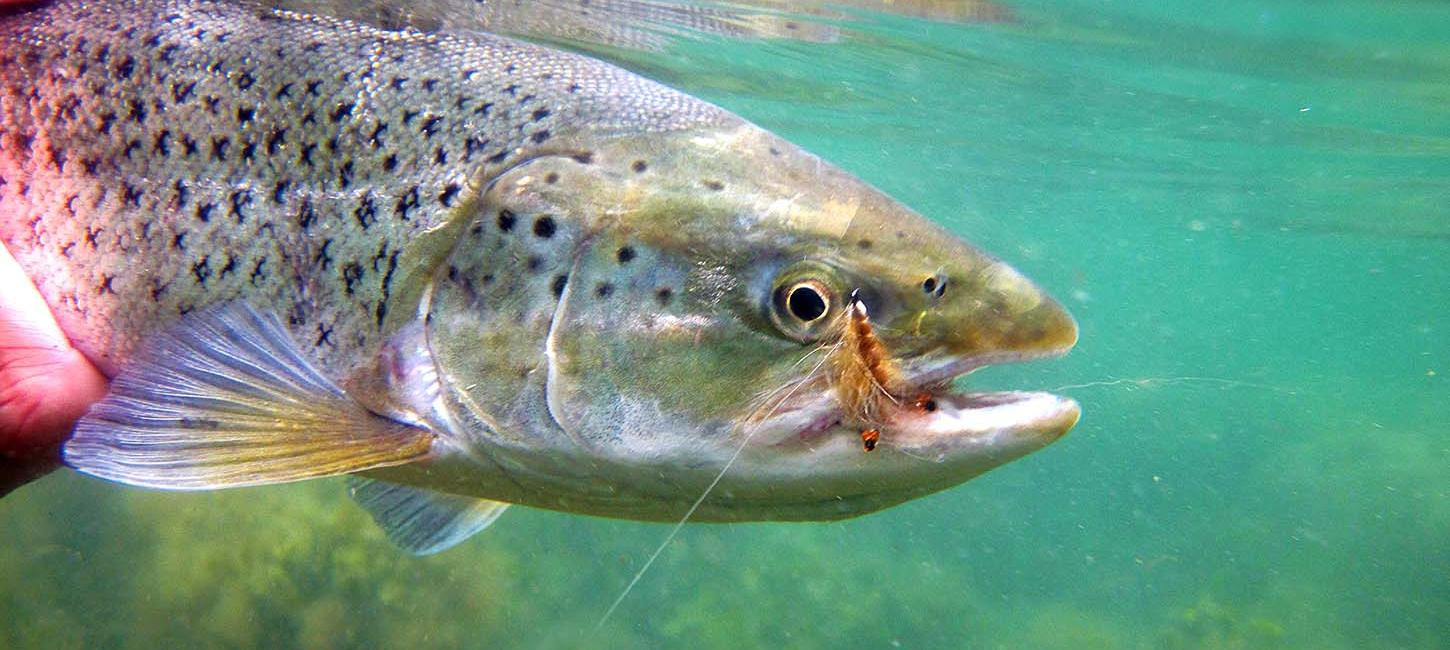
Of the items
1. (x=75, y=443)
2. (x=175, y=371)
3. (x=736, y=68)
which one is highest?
(x=175, y=371)

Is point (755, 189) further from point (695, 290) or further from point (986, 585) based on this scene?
point (986, 585)

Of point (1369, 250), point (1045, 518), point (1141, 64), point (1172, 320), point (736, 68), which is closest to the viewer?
point (1141, 64)

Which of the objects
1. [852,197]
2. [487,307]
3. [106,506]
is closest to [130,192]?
[487,307]

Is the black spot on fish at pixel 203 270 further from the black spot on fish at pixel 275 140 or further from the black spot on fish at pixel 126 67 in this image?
the black spot on fish at pixel 126 67

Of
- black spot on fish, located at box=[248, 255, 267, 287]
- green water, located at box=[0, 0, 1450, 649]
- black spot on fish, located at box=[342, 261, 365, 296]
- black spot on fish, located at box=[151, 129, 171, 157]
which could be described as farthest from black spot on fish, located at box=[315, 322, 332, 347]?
green water, located at box=[0, 0, 1450, 649]

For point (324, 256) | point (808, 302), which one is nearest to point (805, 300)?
point (808, 302)

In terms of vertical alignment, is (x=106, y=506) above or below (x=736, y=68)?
below

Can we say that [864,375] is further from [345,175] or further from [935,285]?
[345,175]

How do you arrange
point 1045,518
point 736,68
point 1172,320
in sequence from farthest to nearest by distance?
point 1172,320, point 1045,518, point 736,68
